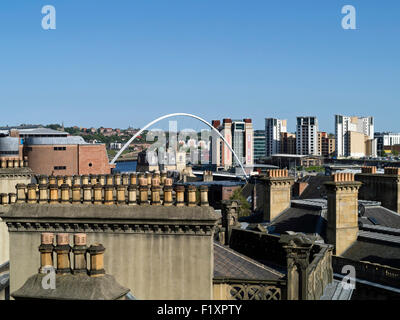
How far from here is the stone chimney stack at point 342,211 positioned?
1169 inches

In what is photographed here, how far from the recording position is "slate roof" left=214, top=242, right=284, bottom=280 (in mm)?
14992

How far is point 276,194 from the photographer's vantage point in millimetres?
37312

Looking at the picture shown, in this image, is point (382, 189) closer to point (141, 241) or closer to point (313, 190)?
point (141, 241)

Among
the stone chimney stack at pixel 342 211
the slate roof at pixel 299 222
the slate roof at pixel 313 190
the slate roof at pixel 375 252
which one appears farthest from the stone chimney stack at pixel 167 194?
the slate roof at pixel 313 190

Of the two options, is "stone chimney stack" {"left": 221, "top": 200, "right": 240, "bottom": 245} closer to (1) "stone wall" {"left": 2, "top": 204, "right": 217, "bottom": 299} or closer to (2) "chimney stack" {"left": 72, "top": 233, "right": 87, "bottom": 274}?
(1) "stone wall" {"left": 2, "top": 204, "right": 217, "bottom": 299}

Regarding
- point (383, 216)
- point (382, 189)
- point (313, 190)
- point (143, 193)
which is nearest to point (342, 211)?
point (383, 216)

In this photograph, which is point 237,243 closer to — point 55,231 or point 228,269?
point 228,269

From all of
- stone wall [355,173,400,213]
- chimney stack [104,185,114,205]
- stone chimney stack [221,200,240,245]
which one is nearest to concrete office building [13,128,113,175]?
stone wall [355,173,400,213]

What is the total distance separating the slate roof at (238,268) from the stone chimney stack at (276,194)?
20412mm

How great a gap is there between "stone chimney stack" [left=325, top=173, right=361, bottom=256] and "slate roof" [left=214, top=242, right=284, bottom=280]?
566 inches

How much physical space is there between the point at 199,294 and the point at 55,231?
365 cm
